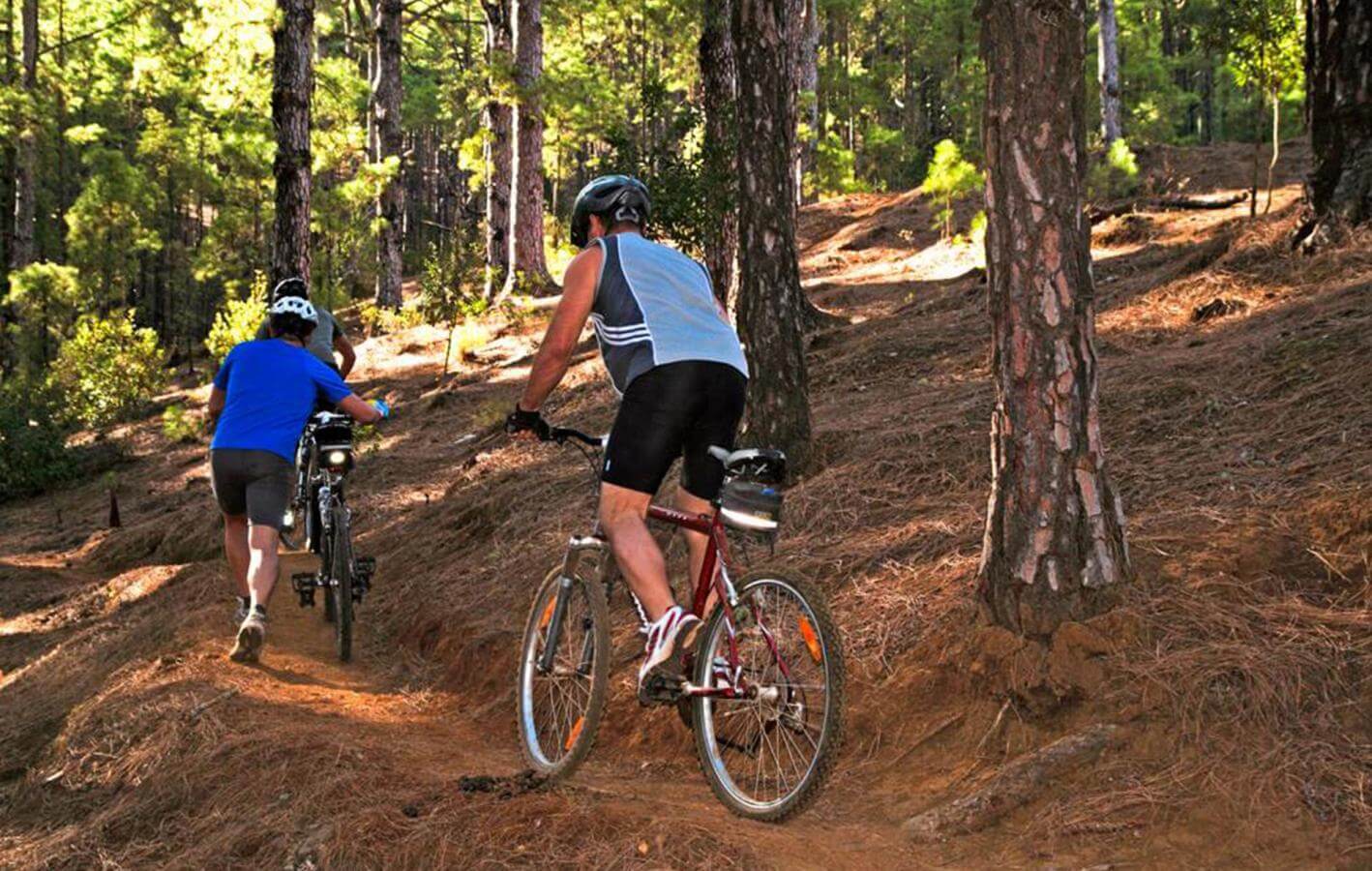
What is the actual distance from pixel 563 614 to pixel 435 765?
78 cm

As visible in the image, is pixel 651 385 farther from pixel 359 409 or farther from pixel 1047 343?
pixel 359 409

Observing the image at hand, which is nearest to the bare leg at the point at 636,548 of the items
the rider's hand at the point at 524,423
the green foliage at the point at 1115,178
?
the rider's hand at the point at 524,423

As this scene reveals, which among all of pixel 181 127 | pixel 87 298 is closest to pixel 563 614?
pixel 87 298

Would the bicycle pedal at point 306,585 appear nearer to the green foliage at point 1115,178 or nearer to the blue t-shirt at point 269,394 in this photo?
the blue t-shirt at point 269,394

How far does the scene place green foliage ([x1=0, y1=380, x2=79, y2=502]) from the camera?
19.9 meters

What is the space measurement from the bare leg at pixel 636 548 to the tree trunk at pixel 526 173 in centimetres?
1760

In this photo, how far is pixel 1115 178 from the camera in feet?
57.4

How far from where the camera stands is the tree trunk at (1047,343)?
458 centimetres

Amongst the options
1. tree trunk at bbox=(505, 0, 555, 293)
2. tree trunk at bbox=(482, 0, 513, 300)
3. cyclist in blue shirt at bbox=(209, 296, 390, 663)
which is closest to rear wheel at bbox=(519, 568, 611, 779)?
cyclist in blue shirt at bbox=(209, 296, 390, 663)

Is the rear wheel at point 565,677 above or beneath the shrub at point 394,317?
beneath

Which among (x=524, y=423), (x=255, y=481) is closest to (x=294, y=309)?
(x=255, y=481)

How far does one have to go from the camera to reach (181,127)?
35.2m

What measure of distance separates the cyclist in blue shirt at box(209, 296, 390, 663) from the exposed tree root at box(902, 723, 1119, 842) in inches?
154

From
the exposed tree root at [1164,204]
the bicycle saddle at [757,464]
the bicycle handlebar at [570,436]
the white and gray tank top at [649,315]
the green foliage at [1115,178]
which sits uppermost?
the green foliage at [1115,178]
